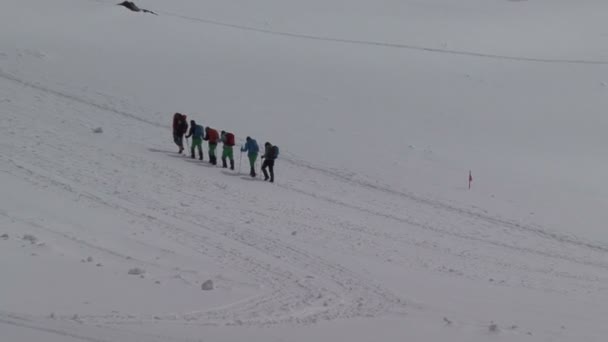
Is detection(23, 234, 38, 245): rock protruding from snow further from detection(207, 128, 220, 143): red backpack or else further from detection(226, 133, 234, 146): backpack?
detection(207, 128, 220, 143): red backpack

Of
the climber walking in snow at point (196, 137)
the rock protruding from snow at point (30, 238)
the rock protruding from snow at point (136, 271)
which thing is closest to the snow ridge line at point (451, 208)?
the climber walking in snow at point (196, 137)

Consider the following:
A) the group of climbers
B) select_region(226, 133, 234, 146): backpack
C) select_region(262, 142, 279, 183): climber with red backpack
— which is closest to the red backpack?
the group of climbers

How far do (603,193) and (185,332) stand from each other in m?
15.7

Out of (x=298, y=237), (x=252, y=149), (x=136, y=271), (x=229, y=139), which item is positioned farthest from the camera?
(x=229, y=139)

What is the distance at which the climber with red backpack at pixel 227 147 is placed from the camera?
21172mm

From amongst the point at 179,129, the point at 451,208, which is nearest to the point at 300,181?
the point at 179,129

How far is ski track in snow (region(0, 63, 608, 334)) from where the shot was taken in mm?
12672

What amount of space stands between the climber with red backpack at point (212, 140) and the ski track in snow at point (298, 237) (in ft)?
2.46

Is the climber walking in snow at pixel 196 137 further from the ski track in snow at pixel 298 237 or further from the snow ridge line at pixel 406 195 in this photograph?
the snow ridge line at pixel 406 195

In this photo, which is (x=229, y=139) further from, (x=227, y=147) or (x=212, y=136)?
(x=212, y=136)

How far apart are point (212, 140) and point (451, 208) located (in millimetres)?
5807

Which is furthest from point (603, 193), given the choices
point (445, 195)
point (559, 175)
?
point (445, 195)

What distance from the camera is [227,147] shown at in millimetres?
21453

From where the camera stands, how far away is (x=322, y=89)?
32.3m
